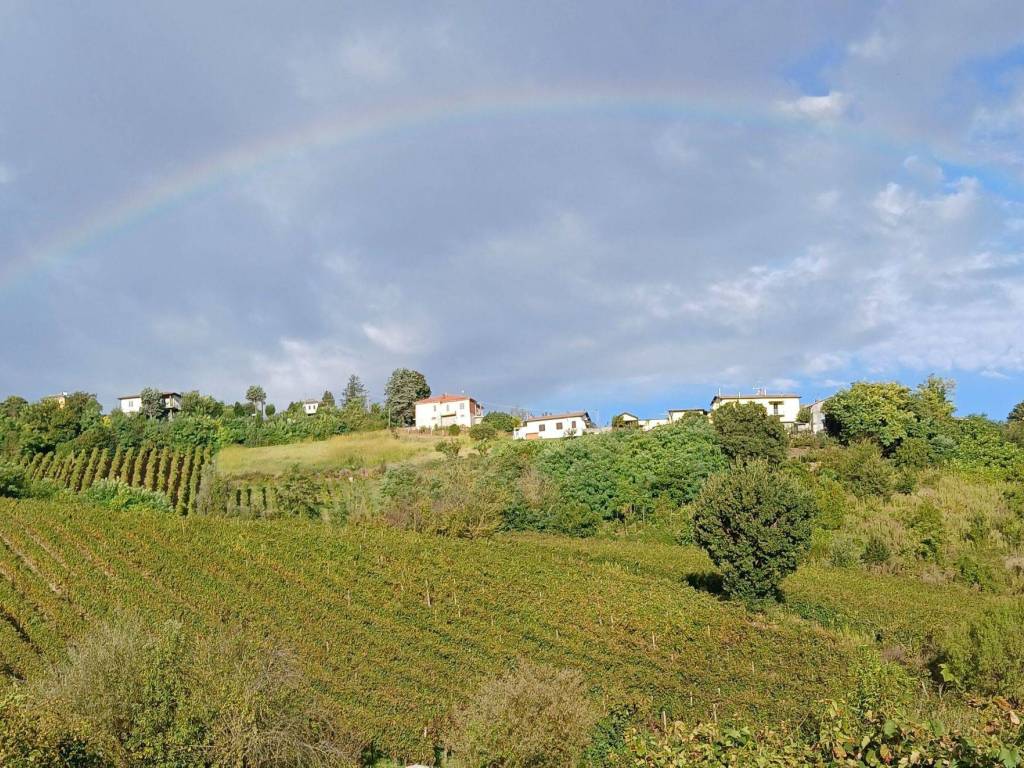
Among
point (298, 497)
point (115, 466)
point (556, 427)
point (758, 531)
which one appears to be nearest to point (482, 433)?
point (556, 427)

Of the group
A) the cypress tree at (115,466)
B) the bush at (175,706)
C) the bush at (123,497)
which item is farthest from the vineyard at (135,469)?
the bush at (175,706)

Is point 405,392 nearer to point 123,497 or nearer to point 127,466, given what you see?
point 127,466

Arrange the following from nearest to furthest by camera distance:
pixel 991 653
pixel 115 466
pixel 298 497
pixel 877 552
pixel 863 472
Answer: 1. pixel 991 653
2. pixel 877 552
3. pixel 863 472
4. pixel 298 497
5. pixel 115 466

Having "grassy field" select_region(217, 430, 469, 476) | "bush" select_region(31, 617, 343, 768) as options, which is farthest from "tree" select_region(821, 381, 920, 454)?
"bush" select_region(31, 617, 343, 768)

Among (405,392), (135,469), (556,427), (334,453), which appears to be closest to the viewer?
(135,469)

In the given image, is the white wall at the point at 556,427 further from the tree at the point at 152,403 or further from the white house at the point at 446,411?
the tree at the point at 152,403

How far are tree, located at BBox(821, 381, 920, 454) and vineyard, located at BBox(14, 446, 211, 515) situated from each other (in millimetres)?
47179

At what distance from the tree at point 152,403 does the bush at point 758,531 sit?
9465cm

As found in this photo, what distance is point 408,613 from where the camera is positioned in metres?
23.5

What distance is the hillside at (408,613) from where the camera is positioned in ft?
55.0

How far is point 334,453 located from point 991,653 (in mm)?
56382

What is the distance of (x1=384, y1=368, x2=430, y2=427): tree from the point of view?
106m

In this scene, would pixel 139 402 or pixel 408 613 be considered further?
pixel 139 402

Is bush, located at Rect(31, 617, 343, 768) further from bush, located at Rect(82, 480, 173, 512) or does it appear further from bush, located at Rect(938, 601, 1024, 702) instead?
bush, located at Rect(82, 480, 173, 512)
